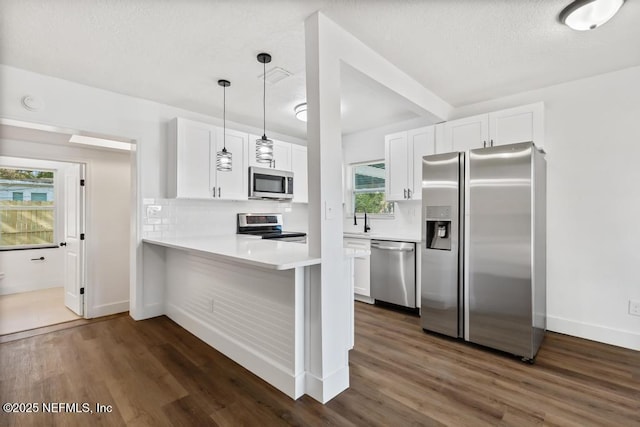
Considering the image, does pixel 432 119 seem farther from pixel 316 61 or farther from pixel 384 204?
pixel 316 61

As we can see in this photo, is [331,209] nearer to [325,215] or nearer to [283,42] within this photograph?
[325,215]

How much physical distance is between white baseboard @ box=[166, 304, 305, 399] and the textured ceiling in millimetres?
2245

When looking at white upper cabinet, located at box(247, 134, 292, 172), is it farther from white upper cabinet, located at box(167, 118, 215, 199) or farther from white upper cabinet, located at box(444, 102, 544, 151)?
white upper cabinet, located at box(444, 102, 544, 151)

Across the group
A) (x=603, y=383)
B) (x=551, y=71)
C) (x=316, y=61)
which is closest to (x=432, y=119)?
(x=551, y=71)

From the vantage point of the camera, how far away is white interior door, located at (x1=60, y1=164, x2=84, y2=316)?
3.65 m

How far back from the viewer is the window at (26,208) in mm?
4883

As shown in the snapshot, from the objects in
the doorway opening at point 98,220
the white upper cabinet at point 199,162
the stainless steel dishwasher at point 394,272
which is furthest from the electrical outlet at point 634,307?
the doorway opening at point 98,220

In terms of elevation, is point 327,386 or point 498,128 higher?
point 498,128

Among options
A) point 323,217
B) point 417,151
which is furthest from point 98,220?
point 417,151

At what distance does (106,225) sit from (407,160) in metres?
3.91

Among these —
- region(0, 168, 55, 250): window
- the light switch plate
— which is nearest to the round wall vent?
the light switch plate

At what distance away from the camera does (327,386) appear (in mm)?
1954

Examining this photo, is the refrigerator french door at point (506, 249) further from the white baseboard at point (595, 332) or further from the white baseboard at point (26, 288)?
the white baseboard at point (26, 288)

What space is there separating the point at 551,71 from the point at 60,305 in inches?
249
